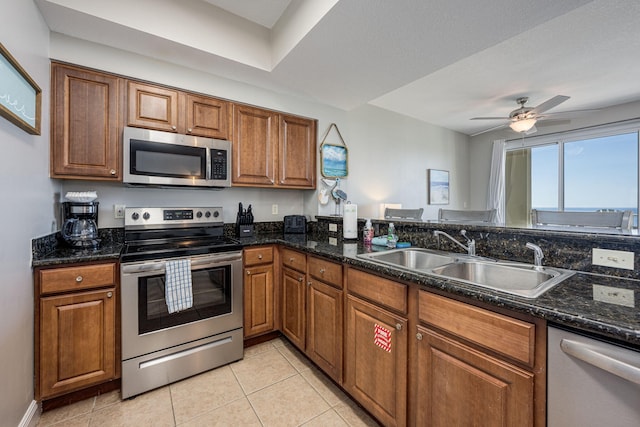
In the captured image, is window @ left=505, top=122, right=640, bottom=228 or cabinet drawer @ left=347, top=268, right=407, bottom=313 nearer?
cabinet drawer @ left=347, top=268, right=407, bottom=313

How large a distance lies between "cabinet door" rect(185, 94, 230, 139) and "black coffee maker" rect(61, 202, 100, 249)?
88 centimetres

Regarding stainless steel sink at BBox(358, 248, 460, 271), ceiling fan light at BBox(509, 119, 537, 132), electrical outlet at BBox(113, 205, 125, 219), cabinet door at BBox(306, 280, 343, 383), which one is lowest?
cabinet door at BBox(306, 280, 343, 383)

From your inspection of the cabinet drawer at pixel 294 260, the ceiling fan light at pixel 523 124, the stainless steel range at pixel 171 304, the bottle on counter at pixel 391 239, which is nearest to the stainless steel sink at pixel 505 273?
the bottle on counter at pixel 391 239

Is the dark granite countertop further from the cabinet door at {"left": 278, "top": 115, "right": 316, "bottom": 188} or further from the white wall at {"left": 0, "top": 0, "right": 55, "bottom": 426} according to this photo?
the cabinet door at {"left": 278, "top": 115, "right": 316, "bottom": 188}

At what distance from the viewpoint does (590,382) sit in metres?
0.71

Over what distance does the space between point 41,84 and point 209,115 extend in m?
0.98

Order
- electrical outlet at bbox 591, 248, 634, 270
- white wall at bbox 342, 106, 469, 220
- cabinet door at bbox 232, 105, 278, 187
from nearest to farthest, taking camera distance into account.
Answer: electrical outlet at bbox 591, 248, 634, 270, cabinet door at bbox 232, 105, 278, 187, white wall at bbox 342, 106, 469, 220

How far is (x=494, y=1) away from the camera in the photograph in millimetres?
1392

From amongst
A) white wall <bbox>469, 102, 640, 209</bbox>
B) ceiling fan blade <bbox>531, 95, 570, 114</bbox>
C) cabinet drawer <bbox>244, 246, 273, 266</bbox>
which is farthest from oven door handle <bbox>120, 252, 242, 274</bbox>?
white wall <bbox>469, 102, 640, 209</bbox>

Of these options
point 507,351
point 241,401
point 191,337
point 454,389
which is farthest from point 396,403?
point 191,337

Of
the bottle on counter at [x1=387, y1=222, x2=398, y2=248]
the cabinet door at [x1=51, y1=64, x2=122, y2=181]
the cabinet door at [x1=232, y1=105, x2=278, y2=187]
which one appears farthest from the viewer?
the cabinet door at [x1=232, y1=105, x2=278, y2=187]

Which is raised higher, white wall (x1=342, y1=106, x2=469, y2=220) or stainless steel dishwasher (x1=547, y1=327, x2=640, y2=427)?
white wall (x1=342, y1=106, x2=469, y2=220)

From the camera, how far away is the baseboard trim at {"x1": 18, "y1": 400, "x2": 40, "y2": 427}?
133 cm

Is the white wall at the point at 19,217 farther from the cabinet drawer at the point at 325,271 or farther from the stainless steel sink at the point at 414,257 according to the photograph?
the stainless steel sink at the point at 414,257
